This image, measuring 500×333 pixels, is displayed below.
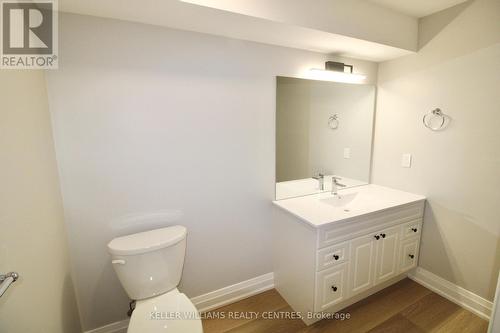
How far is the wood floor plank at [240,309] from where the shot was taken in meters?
1.68

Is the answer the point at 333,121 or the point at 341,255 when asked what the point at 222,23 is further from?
the point at 341,255

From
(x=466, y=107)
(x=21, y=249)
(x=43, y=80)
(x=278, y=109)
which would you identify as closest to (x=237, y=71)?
(x=278, y=109)

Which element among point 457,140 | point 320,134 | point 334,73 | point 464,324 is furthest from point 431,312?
point 334,73

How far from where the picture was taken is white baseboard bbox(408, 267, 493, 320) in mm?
1702

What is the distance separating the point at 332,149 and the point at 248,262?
54.3 inches

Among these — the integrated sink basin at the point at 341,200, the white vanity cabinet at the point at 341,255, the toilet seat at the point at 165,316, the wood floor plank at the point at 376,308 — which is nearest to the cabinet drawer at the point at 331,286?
the white vanity cabinet at the point at 341,255

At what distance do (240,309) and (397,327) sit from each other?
1178 millimetres

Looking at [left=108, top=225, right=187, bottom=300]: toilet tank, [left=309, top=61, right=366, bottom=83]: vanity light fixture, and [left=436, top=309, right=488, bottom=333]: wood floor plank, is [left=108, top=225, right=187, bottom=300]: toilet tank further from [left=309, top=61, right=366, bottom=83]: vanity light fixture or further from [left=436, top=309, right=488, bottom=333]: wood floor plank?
[left=436, top=309, right=488, bottom=333]: wood floor plank

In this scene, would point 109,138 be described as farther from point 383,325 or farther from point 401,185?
point 401,185

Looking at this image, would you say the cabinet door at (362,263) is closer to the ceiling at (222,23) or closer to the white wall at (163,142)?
the white wall at (163,142)

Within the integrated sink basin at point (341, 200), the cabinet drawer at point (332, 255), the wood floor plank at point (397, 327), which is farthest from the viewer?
the integrated sink basin at point (341, 200)

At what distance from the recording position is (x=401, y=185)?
219cm

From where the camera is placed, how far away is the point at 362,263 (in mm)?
1707

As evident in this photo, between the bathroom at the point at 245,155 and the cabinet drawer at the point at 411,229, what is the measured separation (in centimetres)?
2
